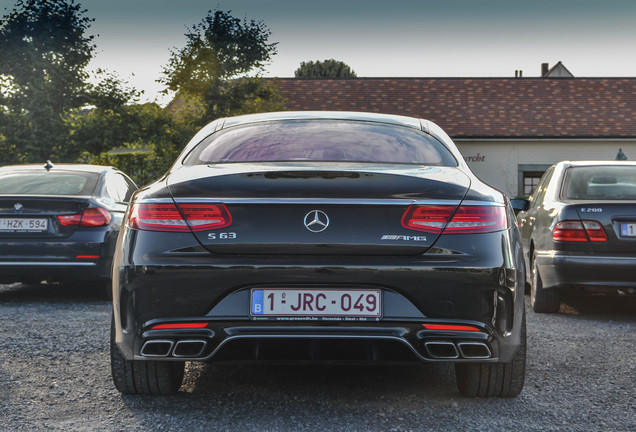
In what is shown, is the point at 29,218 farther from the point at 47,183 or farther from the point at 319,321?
the point at 319,321

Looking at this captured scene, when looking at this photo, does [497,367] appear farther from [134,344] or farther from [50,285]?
[50,285]

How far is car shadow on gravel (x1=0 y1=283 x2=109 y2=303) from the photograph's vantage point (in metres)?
8.79

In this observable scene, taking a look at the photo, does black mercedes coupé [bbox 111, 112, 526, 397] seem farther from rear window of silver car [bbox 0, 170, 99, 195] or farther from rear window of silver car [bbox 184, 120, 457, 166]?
rear window of silver car [bbox 0, 170, 99, 195]

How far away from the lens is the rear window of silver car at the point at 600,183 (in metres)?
8.04

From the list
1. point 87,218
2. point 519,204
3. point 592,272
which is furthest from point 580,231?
point 87,218

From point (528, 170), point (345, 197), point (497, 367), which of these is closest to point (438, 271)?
point (345, 197)

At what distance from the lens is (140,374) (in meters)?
4.20

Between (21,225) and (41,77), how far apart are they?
21.0 metres

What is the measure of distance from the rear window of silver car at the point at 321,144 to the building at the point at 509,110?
98.7ft

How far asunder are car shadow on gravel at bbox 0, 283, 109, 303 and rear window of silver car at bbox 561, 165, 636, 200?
470 centimetres

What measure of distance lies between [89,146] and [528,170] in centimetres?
1757

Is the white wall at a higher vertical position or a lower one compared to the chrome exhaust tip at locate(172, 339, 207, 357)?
lower

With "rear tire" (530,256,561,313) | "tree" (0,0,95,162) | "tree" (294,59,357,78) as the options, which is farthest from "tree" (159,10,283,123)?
"tree" (294,59,357,78)

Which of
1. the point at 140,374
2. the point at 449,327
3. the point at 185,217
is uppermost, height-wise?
the point at 185,217
